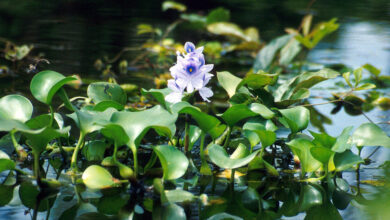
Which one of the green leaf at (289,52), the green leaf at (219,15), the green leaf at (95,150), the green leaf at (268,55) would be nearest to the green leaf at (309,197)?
the green leaf at (95,150)

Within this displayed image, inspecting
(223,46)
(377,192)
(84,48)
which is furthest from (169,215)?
(223,46)

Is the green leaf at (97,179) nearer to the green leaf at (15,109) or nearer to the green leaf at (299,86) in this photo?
the green leaf at (15,109)

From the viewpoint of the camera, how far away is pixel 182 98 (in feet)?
3.84

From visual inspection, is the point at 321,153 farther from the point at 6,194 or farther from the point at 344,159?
the point at 6,194

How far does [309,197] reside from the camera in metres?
1.09

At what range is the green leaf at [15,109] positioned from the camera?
1134 mm

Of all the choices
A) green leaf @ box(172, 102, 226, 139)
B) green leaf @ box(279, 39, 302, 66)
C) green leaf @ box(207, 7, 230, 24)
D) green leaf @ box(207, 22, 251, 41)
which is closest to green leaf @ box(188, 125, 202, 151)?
green leaf @ box(172, 102, 226, 139)

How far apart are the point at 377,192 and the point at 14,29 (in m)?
2.51

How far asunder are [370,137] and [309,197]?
0.19 meters

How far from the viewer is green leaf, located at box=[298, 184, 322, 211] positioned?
105 centimetres

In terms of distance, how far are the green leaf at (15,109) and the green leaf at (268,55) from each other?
1350mm

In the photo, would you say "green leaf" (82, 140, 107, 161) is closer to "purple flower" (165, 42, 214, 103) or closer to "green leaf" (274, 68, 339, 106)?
"purple flower" (165, 42, 214, 103)

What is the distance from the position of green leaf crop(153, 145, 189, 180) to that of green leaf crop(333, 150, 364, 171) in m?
0.32

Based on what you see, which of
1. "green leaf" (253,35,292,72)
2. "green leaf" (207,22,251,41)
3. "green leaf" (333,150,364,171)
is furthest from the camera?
"green leaf" (207,22,251,41)
